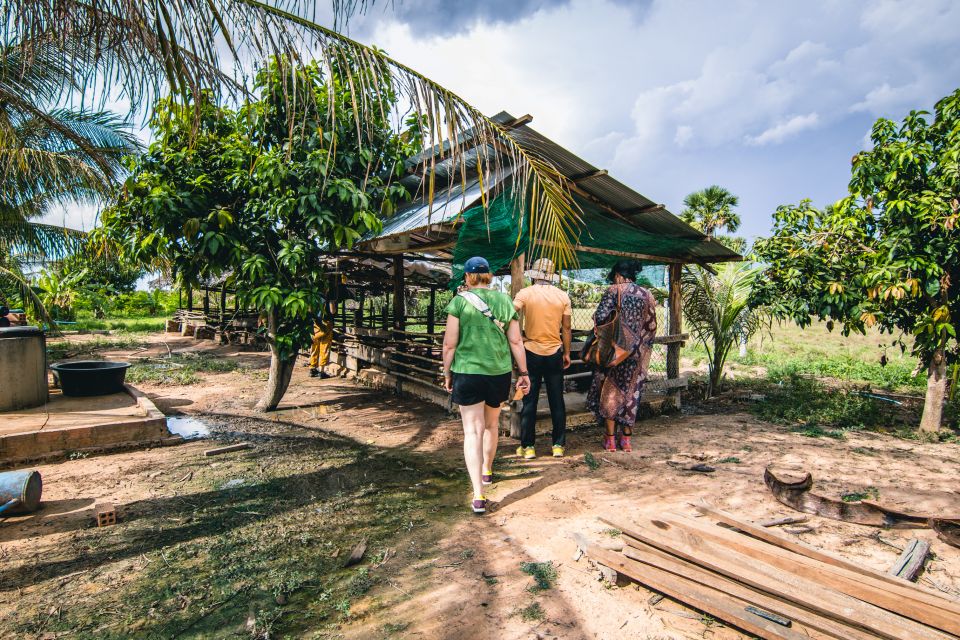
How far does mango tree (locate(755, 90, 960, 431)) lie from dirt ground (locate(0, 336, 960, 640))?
4.71ft

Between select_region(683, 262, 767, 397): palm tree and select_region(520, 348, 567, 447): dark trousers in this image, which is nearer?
select_region(520, 348, 567, 447): dark trousers

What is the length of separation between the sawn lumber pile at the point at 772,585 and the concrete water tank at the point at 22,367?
671cm

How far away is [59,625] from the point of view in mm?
2422

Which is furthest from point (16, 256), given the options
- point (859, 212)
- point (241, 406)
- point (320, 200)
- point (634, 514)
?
point (859, 212)

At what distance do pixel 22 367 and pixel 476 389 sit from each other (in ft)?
19.2

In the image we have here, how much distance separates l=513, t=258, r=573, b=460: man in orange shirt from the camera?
471 centimetres

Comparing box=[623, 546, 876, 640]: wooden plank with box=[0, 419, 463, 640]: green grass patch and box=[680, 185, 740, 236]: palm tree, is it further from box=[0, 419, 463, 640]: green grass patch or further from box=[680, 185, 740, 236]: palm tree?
box=[680, 185, 740, 236]: palm tree

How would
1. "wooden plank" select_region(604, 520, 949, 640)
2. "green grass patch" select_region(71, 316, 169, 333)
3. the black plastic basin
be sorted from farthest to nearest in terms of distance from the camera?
"green grass patch" select_region(71, 316, 169, 333)
the black plastic basin
"wooden plank" select_region(604, 520, 949, 640)

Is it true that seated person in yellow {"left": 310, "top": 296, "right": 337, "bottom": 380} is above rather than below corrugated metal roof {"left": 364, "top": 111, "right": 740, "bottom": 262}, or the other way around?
below

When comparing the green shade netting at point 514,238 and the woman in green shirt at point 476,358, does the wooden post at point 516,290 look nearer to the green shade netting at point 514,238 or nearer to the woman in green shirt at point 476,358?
the green shade netting at point 514,238

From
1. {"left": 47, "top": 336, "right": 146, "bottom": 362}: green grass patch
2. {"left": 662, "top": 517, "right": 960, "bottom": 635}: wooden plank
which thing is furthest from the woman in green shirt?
{"left": 47, "top": 336, "right": 146, "bottom": 362}: green grass patch

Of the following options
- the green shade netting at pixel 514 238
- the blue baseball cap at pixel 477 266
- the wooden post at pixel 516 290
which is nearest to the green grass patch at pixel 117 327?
the green shade netting at pixel 514 238

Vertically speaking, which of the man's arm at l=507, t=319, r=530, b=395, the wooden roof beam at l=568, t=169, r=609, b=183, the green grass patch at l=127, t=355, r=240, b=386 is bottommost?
the green grass patch at l=127, t=355, r=240, b=386

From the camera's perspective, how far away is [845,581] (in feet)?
7.50
